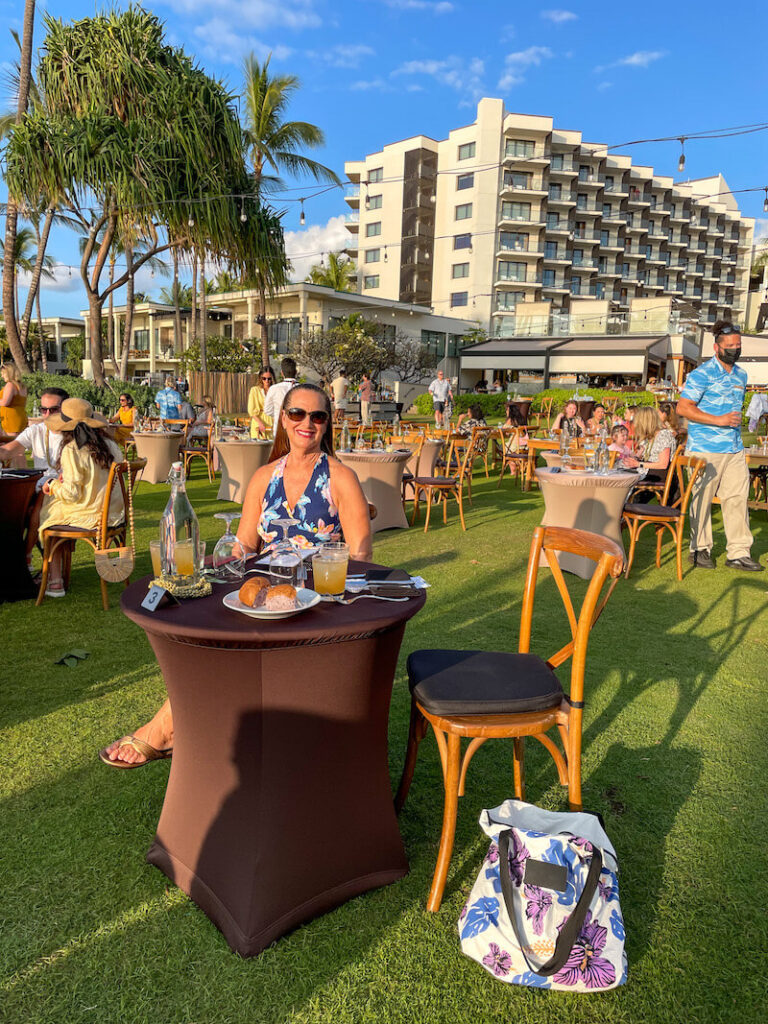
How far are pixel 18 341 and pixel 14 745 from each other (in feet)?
36.3

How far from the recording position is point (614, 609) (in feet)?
15.1

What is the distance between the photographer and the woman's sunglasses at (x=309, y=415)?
2547 mm

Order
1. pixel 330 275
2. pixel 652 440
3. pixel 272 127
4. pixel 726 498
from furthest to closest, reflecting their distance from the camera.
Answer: pixel 330 275 → pixel 272 127 → pixel 652 440 → pixel 726 498

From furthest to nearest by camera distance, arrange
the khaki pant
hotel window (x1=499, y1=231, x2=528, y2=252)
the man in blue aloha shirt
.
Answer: hotel window (x1=499, y1=231, x2=528, y2=252) → the khaki pant → the man in blue aloha shirt

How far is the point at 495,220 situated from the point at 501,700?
1990 inches

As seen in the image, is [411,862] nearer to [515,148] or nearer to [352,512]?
[352,512]

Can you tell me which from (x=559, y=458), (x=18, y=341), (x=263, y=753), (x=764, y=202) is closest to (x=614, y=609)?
(x=559, y=458)

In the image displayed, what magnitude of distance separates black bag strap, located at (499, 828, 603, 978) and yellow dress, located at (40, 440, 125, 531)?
3.61 m

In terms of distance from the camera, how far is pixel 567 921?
5.26ft

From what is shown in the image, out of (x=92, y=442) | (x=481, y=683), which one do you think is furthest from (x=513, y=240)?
(x=481, y=683)

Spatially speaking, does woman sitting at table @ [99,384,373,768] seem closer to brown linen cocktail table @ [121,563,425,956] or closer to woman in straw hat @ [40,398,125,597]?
brown linen cocktail table @ [121,563,425,956]

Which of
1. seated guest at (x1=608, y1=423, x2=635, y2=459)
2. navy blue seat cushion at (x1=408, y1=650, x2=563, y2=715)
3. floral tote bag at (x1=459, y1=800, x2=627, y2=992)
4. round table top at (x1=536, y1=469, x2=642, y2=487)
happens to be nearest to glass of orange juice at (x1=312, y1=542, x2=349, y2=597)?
navy blue seat cushion at (x1=408, y1=650, x2=563, y2=715)

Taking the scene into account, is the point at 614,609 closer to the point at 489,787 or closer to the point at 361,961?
the point at 489,787

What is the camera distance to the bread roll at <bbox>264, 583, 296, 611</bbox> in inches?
64.9
